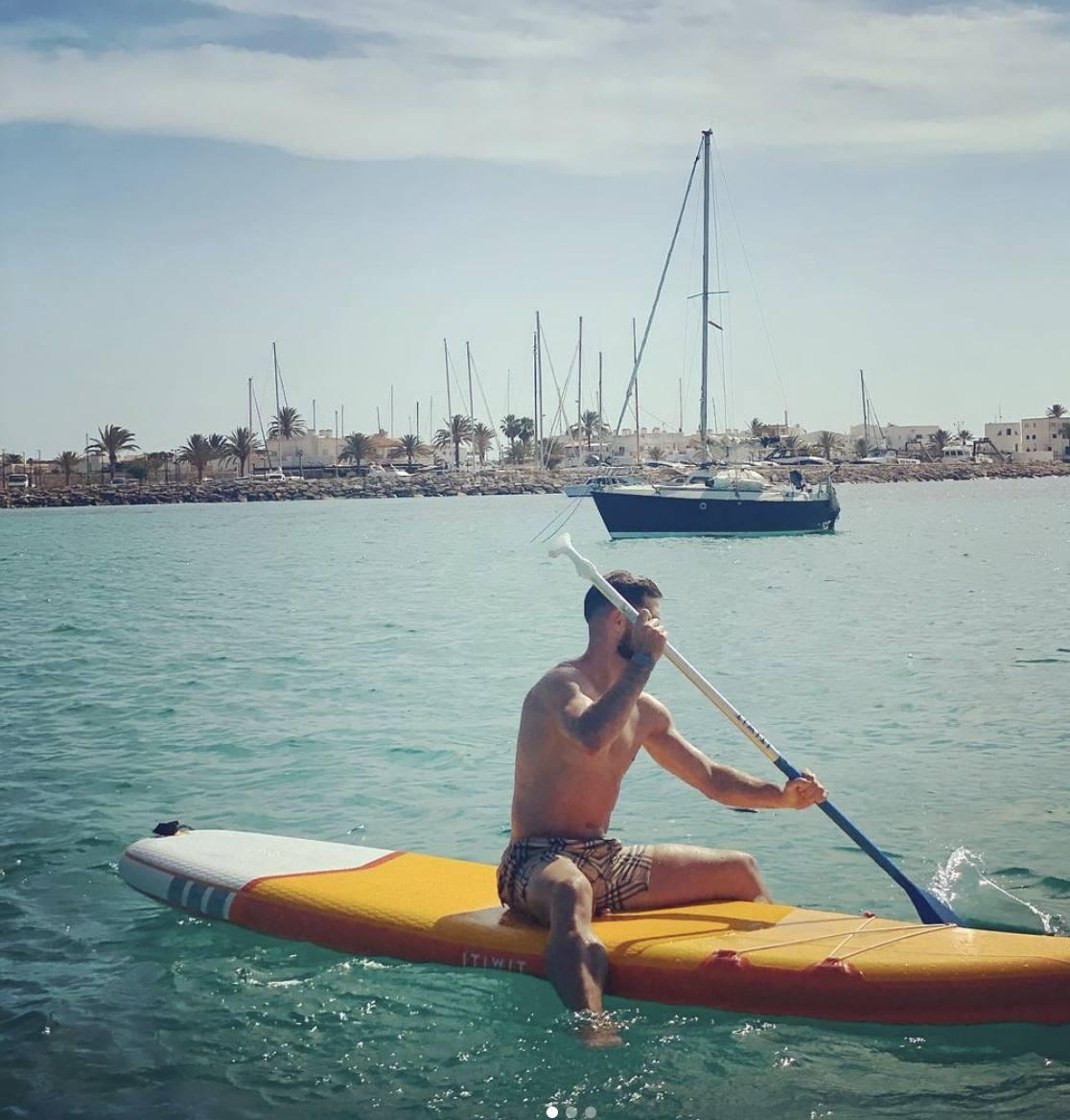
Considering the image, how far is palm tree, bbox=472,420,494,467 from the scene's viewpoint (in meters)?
132

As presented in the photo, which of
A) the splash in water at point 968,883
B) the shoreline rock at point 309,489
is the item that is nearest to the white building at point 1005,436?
the shoreline rock at point 309,489

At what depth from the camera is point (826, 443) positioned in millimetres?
141625

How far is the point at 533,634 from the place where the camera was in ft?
67.1

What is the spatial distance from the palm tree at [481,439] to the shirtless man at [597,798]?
126121 millimetres

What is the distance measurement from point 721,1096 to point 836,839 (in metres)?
3.80

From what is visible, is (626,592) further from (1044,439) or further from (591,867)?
(1044,439)

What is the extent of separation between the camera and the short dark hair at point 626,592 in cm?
520

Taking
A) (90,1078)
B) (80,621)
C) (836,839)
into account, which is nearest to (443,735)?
(836,839)

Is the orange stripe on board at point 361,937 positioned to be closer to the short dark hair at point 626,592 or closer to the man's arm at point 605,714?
the man's arm at point 605,714

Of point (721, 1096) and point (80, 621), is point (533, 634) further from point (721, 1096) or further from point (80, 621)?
point (721, 1096)

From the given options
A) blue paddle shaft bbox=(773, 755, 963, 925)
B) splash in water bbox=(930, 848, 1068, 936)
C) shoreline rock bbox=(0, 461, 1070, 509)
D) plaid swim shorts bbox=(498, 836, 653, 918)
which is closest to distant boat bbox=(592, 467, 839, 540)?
splash in water bbox=(930, 848, 1068, 936)

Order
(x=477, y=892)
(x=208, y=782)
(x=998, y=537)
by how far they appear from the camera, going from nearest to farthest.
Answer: (x=477, y=892)
(x=208, y=782)
(x=998, y=537)

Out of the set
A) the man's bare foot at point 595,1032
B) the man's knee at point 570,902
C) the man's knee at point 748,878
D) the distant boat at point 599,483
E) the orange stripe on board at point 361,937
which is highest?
the distant boat at point 599,483

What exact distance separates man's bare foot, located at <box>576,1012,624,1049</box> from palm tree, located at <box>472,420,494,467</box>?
127 metres
